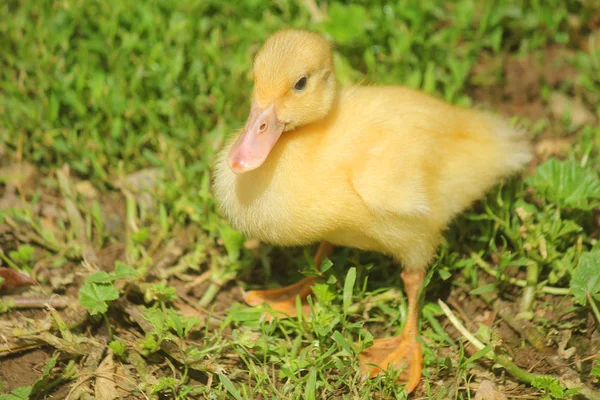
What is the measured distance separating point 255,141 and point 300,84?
31 centimetres

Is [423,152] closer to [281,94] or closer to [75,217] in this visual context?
[281,94]

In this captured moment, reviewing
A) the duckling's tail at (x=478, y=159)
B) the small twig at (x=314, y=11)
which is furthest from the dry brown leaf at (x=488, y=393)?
the small twig at (x=314, y=11)

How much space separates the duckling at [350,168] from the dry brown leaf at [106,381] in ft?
2.44

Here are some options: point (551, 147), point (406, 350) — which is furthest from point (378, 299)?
point (551, 147)

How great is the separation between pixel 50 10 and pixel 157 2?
66cm

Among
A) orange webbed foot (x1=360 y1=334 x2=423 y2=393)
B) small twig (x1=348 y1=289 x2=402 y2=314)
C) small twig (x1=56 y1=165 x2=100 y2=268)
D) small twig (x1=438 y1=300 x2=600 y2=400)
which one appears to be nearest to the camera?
small twig (x1=438 y1=300 x2=600 y2=400)

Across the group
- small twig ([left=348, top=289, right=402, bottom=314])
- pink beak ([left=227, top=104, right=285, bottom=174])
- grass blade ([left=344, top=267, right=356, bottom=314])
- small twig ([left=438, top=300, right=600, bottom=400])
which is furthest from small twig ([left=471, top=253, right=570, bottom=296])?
pink beak ([left=227, top=104, right=285, bottom=174])

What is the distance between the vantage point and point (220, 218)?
3.33 m

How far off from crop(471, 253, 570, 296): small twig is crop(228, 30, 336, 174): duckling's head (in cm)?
103

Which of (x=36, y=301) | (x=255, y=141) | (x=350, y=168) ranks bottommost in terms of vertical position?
(x=36, y=301)

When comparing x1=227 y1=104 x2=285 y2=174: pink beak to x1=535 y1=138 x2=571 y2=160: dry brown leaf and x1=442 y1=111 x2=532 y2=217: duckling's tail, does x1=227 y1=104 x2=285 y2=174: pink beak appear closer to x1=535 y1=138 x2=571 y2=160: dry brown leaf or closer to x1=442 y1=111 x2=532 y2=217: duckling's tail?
x1=442 y1=111 x2=532 y2=217: duckling's tail

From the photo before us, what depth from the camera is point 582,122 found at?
3.81m

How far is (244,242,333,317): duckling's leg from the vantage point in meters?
3.07

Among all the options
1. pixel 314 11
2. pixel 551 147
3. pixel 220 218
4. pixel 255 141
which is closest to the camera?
pixel 255 141
